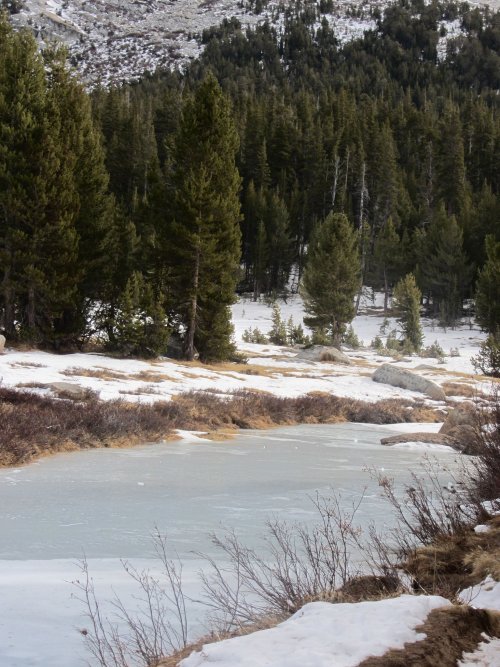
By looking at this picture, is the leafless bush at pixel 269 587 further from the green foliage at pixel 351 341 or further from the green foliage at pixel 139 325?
the green foliage at pixel 351 341

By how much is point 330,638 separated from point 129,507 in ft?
15.8

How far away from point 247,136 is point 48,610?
73019 millimetres

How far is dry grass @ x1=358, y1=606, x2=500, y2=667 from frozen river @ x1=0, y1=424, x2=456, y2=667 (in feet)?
5.27

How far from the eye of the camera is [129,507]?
6934 millimetres

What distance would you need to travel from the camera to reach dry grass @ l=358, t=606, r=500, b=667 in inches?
91.1

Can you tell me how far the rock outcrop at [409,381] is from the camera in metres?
23.2

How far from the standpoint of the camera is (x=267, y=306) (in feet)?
189

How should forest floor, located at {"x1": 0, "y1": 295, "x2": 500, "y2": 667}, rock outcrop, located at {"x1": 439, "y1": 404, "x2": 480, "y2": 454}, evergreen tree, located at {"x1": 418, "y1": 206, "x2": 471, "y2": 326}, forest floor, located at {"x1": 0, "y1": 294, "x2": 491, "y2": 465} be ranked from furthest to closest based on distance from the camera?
evergreen tree, located at {"x1": 418, "y1": 206, "x2": 471, "y2": 326}, rock outcrop, located at {"x1": 439, "y1": 404, "x2": 480, "y2": 454}, forest floor, located at {"x1": 0, "y1": 294, "x2": 491, "y2": 465}, forest floor, located at {"x1": 0, "y1": 295, "x2": 500, "y2": 667}

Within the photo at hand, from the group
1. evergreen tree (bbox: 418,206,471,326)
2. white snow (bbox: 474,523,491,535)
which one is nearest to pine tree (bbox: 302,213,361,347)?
evergreen tree (bbox: 418,206,471,326)

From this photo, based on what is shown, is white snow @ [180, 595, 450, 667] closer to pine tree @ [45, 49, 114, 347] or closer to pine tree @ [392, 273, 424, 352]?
pine tree @ [45, 49, 114, 347]

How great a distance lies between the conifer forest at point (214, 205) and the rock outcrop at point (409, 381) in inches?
266

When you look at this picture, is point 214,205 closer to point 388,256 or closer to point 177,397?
point 177,397

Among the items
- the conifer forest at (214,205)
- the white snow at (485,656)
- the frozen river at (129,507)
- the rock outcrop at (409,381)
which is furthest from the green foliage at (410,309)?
the white snow at (485,656)

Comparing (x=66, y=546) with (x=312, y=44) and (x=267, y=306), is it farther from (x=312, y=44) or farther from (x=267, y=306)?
(x=312, y=44)
